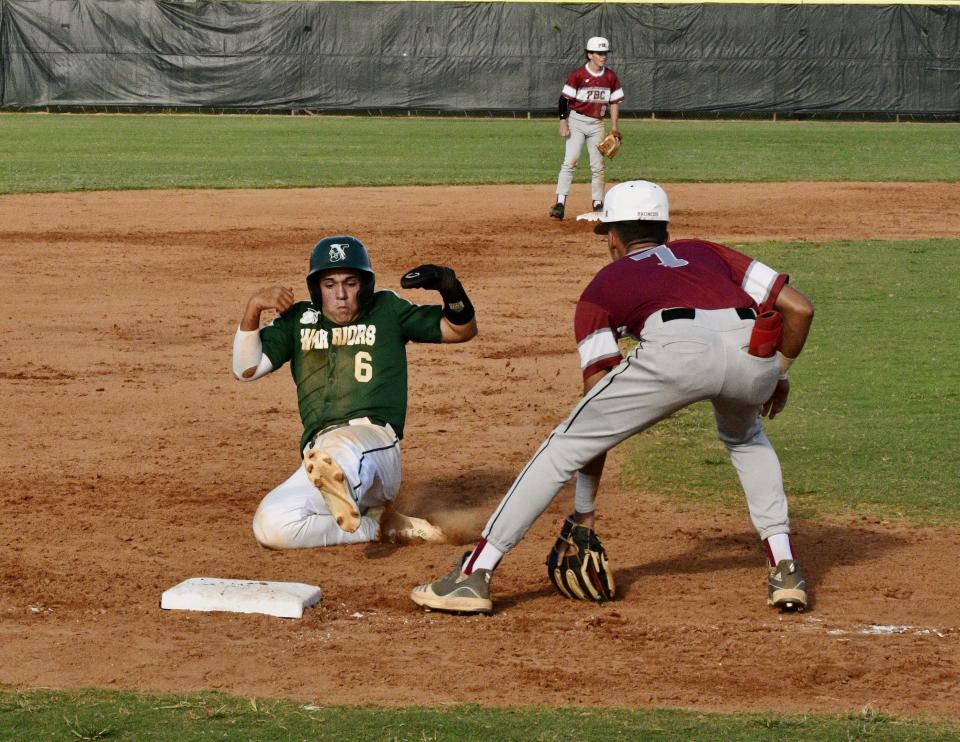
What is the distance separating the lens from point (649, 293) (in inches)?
185

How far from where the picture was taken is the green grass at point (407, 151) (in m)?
20.7

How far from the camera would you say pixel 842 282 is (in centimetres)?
1255

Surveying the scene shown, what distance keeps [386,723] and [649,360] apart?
63.5 inches

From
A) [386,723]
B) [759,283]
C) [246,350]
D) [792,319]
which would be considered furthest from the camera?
[246,350]

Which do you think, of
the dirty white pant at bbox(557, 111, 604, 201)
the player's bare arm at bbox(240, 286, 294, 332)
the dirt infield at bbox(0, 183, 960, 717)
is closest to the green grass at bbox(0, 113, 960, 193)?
the dirty white pant at bbox(557, 111, 604, 201)

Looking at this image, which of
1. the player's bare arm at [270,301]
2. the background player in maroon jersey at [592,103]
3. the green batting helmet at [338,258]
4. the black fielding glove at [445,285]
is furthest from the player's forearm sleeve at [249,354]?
the background player in maroon jersey at [592,103]

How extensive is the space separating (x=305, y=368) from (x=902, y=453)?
3.37 meters

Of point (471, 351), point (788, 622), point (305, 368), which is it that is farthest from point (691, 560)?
point (471, 351)

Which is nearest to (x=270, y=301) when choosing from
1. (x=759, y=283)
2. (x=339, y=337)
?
(x=339, y=337)

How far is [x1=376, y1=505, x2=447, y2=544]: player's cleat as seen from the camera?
19.5ft

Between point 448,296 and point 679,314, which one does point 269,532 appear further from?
point 679,314

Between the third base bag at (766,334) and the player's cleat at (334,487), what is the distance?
176cm

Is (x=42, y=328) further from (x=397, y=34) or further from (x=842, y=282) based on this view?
(x=397, y=34)

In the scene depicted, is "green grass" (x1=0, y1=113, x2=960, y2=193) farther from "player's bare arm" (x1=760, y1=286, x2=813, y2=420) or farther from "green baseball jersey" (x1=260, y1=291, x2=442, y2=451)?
"player's bare arm" (x1=760, y1=286, x2=813, y2=420)
